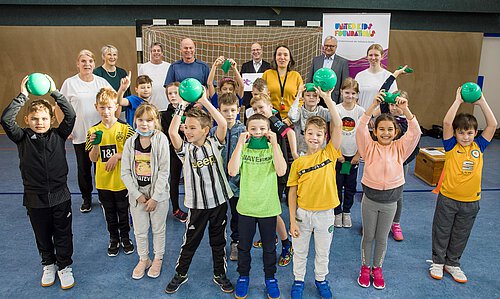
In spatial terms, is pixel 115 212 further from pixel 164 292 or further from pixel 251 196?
pixel 251 196

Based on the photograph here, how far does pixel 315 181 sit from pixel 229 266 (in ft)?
3.68

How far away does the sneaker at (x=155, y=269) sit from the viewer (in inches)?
121

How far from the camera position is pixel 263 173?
2654 mm

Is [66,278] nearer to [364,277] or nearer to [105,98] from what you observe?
[105,98]

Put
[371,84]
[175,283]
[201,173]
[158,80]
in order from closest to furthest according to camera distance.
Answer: [201,173]
[175,283]
[371,84]
[158,80]

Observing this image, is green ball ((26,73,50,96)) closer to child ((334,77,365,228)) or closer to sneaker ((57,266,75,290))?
sneaker ((57,266,75,290))

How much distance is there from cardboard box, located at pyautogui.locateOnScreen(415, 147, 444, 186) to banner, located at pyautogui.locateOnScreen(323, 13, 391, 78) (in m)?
2.13

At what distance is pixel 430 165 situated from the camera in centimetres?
508

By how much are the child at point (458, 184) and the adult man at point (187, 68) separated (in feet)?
8.03

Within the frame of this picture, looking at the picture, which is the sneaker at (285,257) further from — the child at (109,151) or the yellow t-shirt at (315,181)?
the child at (109,151)

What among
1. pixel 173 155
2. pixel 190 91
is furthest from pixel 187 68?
pixel 190 91

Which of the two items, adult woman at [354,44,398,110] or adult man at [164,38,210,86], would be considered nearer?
adult man at [164,38,210,86]

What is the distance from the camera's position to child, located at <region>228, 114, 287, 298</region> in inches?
102

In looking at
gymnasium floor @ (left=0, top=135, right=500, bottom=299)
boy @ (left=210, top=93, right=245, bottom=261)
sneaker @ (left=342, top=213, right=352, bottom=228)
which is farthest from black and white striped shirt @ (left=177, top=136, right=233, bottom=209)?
sneaker @ (left=342, top=213, right=352, bottom=228)
